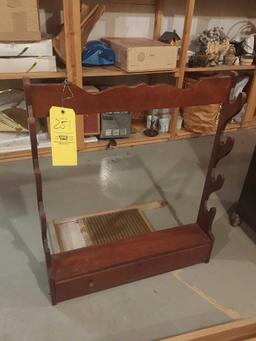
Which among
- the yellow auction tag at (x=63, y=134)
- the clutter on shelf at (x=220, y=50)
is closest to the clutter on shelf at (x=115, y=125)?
the clutter on shelf at (x=220, y=50)

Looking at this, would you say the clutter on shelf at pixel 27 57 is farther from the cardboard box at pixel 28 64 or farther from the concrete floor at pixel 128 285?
the concrete floor at pixel 128 285

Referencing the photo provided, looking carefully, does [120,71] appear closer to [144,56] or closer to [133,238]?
[144,56]

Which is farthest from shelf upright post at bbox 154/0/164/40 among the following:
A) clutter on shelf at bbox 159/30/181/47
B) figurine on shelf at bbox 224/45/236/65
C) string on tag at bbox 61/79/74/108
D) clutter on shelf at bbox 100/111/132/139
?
string on tag at bbox 61/79/74/108

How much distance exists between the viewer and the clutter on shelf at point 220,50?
2.38 m

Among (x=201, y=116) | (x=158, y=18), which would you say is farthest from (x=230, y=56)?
(x=158, y=18)

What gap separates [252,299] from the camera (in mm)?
1240

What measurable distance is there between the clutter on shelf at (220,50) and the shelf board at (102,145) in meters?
0.65

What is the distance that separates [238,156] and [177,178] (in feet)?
2.14

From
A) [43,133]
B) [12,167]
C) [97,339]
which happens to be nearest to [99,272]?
[97,339]

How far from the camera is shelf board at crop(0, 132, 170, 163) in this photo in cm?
210

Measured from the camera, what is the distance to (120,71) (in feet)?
6.92

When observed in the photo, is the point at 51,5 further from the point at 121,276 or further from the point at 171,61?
the point at 121,276

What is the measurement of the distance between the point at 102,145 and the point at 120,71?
0.56m

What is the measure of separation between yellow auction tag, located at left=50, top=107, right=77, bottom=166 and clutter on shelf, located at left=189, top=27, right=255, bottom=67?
1.73 meters
